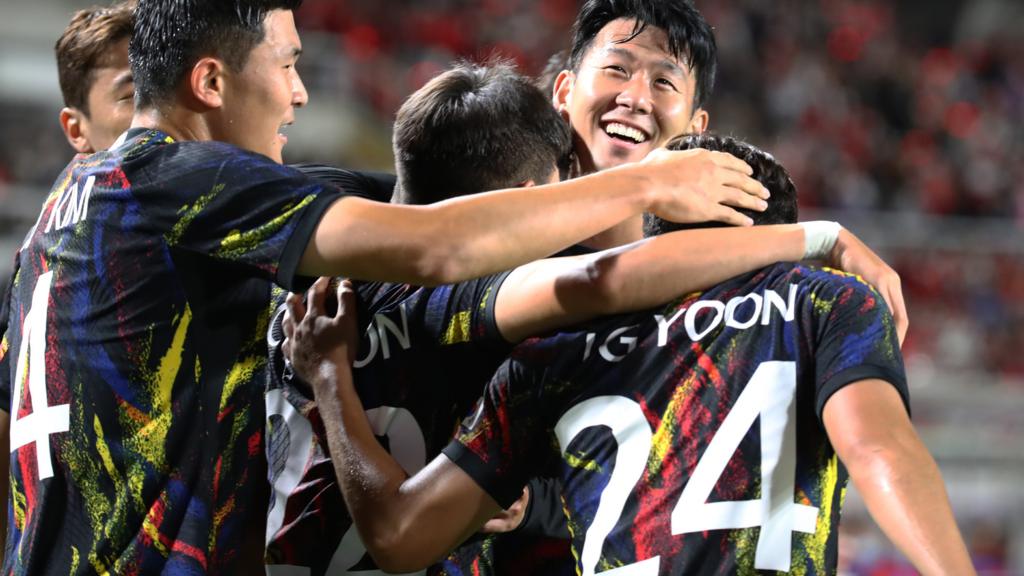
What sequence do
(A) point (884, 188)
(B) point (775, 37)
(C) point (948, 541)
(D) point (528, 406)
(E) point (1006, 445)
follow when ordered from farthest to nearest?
(B) point (775, 37), (A) point (884, 188), (E) point (1006, 445), (D) point (528, 406), (C) point (948, 541)

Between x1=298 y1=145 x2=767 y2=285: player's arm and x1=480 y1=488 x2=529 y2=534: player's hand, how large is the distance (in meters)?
0.59

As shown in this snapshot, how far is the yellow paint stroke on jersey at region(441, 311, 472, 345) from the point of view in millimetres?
2584

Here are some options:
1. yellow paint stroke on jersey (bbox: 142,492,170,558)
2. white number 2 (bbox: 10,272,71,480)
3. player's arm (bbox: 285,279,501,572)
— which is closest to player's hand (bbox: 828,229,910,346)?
player's arm (bbox: 285,279,501,572)

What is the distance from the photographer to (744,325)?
229 cm

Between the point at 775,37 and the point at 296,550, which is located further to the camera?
the point at 775,37

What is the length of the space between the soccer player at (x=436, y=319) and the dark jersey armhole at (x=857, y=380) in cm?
32

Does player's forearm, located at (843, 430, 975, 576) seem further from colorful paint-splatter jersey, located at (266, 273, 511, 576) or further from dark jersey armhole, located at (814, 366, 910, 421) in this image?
colorful paint-splatter jersey, located at (266, 273, 511, 576)

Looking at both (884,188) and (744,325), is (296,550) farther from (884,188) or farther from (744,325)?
(884,188)

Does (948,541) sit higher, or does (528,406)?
(528,406)

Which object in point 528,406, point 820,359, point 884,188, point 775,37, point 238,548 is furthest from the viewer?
point 775,37

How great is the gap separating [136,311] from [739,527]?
124 cm

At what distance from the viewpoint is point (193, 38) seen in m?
2.67

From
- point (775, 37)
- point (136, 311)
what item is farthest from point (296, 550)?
point (775, 37)

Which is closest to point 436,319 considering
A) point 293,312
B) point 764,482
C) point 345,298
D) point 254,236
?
point 345,298
